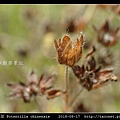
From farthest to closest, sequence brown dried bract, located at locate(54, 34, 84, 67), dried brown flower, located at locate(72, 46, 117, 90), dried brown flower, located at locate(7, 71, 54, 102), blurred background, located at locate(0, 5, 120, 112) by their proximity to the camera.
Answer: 1. blurred background, located at locate(0, 5, 120, 112)
2. dried brown flower, located at locate(7, 71, 54, 102)
3. dried brown flower, located at locate(72, 46, 117, 90)
4. brown dried bract, located at locate(54, 34, 84, 67)

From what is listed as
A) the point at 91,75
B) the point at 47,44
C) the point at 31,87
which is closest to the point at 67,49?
the point at 91,75

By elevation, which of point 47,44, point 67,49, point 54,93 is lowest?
point 54,93

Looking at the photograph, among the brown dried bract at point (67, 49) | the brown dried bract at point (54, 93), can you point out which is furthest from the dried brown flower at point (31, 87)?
the brown dried bract at point (67, 49)

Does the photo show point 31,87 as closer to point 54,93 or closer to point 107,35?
point 54,93

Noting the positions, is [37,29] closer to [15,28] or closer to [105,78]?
[15,28]

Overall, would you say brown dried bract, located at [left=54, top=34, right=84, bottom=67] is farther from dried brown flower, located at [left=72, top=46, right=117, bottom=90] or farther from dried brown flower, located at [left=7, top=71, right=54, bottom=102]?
dried brown flower, located at [left=7, top=71, right=54, bottom=102]

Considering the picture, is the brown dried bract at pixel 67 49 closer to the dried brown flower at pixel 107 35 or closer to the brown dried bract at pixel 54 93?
the brown dried bract at pixel 54 93

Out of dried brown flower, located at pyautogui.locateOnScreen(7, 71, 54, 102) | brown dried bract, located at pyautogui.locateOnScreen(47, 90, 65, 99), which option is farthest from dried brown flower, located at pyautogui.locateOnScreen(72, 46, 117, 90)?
dried brown flower, located at pyautogui.locateOnScreen(7, 71, 54, 102)
